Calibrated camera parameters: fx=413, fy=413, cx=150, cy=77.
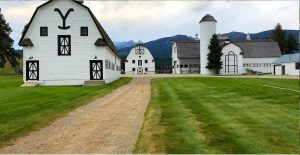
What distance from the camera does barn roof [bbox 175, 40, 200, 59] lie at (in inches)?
3748

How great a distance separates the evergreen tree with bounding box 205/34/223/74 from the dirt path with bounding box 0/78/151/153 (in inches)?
2521

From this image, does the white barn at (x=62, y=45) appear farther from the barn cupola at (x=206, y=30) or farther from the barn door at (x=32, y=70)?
the barn cupola at (x=206, y=30)

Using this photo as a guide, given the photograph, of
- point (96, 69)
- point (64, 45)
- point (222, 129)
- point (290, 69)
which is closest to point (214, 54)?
point (290, 69)

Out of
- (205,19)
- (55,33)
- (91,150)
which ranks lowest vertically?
(91,150)

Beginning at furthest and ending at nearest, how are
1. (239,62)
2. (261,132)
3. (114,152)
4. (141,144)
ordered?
(239,62)
(261,132)
(141,144)
(114,152)

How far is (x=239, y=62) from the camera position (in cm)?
8275

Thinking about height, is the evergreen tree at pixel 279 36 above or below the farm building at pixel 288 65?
above

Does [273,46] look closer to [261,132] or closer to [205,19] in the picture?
[205,19]

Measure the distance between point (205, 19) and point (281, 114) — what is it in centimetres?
7023

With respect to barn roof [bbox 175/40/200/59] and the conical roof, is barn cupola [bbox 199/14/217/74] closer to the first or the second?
the conical roof

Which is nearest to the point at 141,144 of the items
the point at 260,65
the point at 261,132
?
the point at 261,132

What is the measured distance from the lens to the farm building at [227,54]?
3253 inches

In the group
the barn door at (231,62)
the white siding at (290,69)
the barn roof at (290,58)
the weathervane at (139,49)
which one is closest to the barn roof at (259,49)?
the barn door at (231,62)

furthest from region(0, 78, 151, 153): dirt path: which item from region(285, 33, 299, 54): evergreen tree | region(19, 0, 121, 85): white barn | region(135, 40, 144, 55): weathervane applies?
region(285, 33, 299, 54): evergreen tree
